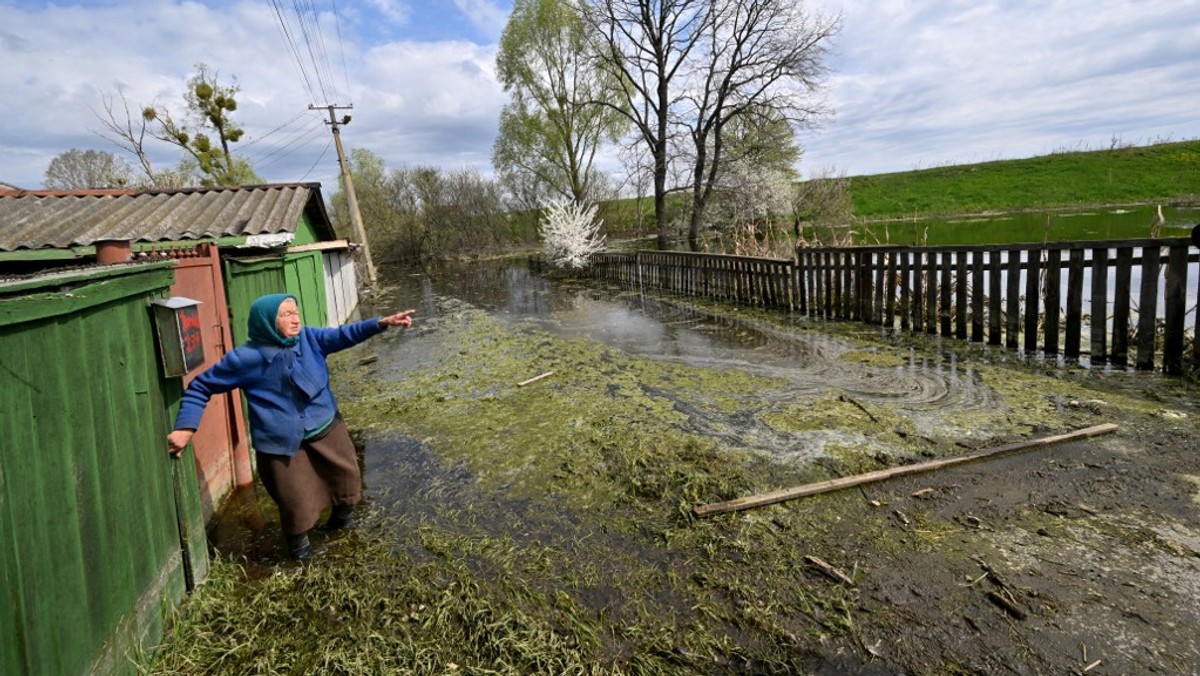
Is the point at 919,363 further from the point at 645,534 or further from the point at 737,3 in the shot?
the point at 737,3

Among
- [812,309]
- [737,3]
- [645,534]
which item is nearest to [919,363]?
[812,309]

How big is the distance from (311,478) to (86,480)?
4.49 feet

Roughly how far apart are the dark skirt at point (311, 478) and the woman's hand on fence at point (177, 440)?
1.47ft

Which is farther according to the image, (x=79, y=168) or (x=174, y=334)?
(x=79, y=168)

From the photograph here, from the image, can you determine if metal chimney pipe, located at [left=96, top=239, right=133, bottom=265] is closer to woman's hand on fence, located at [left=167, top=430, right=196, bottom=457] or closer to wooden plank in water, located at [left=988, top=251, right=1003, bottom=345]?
woman's hand on fence, located at [left=167, top=430, right=196, bottom=457]

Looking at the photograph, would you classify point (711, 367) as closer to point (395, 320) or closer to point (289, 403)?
point (395, 320)

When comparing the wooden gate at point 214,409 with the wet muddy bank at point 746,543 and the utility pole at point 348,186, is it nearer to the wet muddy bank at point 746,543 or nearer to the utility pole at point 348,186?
the wet muddy bank at point 746,543

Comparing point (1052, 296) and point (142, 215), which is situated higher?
point (142, 215)

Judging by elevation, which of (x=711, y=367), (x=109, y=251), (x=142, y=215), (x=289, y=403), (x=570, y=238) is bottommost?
(x=711, y=367)

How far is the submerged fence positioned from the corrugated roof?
29.6 feet

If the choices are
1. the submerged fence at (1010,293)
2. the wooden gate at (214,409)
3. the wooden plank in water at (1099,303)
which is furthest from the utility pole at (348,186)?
the wooden plank in water at (1099,303)

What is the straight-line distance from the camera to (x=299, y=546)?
3480mm

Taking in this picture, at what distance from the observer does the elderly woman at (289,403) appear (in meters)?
3.20

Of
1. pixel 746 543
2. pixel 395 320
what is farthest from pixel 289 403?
pixel 746 543
